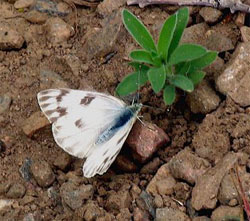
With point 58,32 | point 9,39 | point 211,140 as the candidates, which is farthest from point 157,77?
point 9,39

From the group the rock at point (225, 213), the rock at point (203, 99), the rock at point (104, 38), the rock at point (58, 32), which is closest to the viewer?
the rock at point (225, 213)

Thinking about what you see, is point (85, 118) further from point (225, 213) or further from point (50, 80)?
point (225, 213)

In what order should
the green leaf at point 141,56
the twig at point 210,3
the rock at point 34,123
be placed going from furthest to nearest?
the twig at point 210,3 < the rock at point 34,123 < the green leaf at point 141,56

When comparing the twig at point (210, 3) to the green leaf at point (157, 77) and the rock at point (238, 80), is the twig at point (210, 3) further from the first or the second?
the green leaf at point (157, 77)

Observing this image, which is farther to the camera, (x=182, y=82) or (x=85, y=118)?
(x=85, y=118)

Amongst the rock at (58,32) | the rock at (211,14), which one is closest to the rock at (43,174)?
the rock at (58,32)
